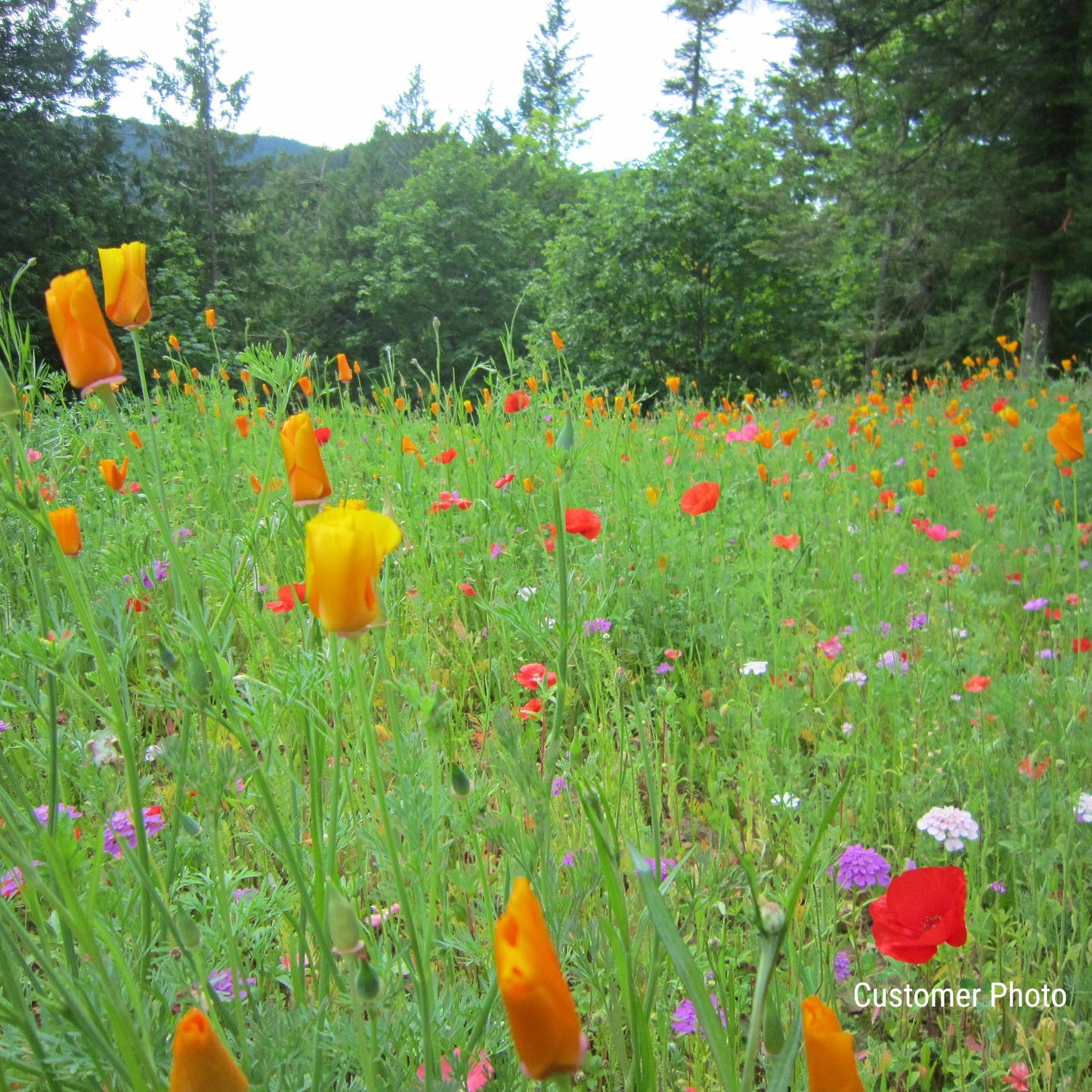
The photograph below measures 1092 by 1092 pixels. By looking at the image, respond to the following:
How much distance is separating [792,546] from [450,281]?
26.9 meters

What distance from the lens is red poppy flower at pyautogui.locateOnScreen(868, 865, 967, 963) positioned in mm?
719

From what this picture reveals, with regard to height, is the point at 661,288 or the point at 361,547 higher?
the point at 661,288

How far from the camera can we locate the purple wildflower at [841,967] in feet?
3.73

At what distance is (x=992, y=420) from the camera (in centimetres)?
515

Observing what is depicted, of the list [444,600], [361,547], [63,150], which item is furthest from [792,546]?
[63,150]

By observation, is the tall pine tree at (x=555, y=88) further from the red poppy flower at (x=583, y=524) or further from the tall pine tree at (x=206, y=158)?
the red poppy flower at (x=583, y=524)

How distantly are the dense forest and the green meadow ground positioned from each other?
62cm

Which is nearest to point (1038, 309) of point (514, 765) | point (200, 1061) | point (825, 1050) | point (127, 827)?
point (514, 765)

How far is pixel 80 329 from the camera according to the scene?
77 cm

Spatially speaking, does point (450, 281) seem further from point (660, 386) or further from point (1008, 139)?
point (1008, 139)

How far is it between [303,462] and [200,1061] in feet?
1.59

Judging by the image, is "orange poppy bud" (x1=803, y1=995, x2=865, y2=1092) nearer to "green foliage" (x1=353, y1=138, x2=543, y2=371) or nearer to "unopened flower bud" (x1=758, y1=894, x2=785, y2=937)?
"unopened flower bud" (x1=758, y1=894, x2=785, y2=937)

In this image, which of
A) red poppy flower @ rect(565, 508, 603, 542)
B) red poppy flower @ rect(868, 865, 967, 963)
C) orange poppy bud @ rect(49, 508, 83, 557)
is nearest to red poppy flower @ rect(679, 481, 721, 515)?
red poppy flower @ rect(565, 508, 603, 542)

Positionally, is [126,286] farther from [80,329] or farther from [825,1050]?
[825,1050]
